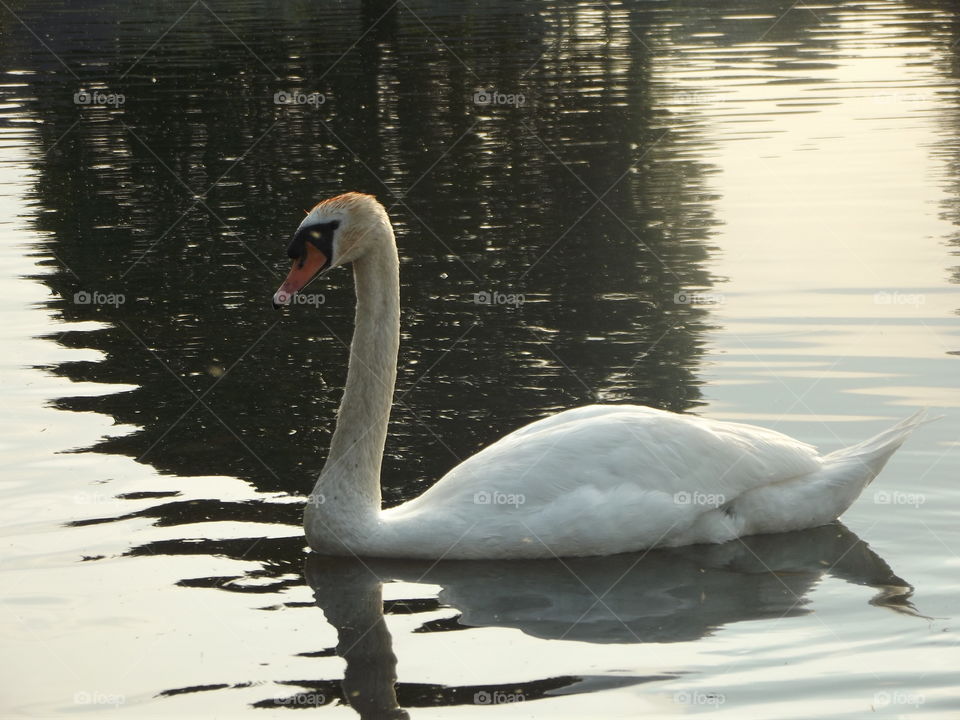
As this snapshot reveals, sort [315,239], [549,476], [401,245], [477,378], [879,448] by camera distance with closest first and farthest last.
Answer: [549,476] < [315,239] < [879,448] < [477,378] < [401,245]

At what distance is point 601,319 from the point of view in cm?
1187

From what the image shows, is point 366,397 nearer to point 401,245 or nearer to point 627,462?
point 627,462

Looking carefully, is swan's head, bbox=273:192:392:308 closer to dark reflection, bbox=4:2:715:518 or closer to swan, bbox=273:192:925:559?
swan, bbox=273:192:925:559

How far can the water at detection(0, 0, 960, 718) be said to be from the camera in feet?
20.9

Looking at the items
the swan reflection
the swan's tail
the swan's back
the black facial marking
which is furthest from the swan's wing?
the black facial marking

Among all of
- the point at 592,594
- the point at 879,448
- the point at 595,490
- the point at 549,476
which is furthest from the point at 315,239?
the point at 879,448

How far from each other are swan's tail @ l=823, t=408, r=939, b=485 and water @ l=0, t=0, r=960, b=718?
33 cm

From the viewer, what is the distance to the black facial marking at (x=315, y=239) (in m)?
7.49

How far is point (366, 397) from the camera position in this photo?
304 inches

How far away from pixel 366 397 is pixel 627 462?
1.33 metres

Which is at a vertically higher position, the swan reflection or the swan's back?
the swan's back

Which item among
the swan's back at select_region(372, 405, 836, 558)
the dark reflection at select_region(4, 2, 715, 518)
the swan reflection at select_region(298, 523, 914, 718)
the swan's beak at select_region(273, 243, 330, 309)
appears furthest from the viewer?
the dark reflection at select_region(4, 2, 715, 518)

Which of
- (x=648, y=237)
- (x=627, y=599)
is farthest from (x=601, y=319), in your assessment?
(x=627, y=599)

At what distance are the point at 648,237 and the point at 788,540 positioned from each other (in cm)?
740
